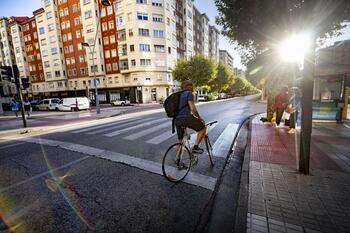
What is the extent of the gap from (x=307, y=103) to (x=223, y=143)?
3200mm

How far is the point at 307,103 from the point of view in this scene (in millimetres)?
3535

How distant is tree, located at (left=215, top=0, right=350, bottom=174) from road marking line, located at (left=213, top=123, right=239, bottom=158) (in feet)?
6.80

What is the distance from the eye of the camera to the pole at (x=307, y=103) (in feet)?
11.3

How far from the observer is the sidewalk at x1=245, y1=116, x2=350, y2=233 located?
7.83 ft

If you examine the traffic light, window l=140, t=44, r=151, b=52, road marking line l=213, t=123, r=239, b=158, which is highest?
window l=140, t=44, r=151, b=52

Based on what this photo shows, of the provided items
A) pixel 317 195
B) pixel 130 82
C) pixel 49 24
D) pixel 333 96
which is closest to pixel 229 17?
pixel 333 96

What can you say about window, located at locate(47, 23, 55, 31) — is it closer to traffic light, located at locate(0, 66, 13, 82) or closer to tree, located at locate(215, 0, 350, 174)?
traffic light, located at locate(0, 66, 13, 82)

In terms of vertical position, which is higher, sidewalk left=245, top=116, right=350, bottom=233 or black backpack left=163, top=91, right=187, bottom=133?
black backpack left=163, top=91, right=187, bottom=133

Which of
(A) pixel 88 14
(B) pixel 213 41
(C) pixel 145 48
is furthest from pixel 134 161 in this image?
(B) pixel 213 41

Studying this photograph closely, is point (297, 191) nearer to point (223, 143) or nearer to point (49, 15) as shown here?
point (223, 143)

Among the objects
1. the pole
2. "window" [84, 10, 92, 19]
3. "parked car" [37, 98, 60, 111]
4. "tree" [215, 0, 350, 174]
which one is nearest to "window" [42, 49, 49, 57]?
"window" [84, 10, 92, 19]

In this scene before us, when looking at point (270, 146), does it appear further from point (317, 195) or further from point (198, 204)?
point (198, 204)

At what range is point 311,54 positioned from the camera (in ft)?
11.4

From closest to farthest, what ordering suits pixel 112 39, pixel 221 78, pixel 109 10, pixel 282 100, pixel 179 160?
pixel 179 160 → pixel 282 100 → pixel 109 10 → pixel 112 39 → pixel 221 78
